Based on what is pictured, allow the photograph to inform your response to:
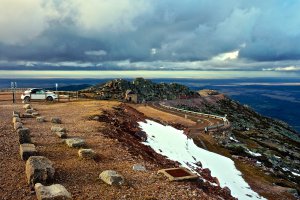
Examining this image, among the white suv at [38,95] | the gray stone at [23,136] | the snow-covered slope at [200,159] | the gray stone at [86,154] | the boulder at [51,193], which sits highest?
the gray stone at [23,136]

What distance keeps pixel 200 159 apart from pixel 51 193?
33338mm

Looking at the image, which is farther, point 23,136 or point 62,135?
point 62,135

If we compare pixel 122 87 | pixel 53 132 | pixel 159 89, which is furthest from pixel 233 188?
pixel 159 89

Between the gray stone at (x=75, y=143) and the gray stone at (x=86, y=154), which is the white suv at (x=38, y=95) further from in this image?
the gray stone at (x=86, y=154)

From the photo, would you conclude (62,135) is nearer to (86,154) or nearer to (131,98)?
(86,154)

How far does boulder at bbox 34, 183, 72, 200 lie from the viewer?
46.7ft

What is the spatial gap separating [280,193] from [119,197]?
30409mm

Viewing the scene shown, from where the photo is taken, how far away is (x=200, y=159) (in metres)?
46.2

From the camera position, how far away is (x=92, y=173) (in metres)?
18.9

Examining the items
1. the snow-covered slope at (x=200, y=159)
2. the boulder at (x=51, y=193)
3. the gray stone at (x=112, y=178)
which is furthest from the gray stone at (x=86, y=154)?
the snow-covered slope at (x=200, y=159)

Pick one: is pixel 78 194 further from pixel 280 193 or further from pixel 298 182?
pixel 298 182

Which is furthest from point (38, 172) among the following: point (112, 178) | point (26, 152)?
point (26, 152)

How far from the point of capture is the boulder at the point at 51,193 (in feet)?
46.7

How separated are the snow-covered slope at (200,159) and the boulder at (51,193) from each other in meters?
21.7
